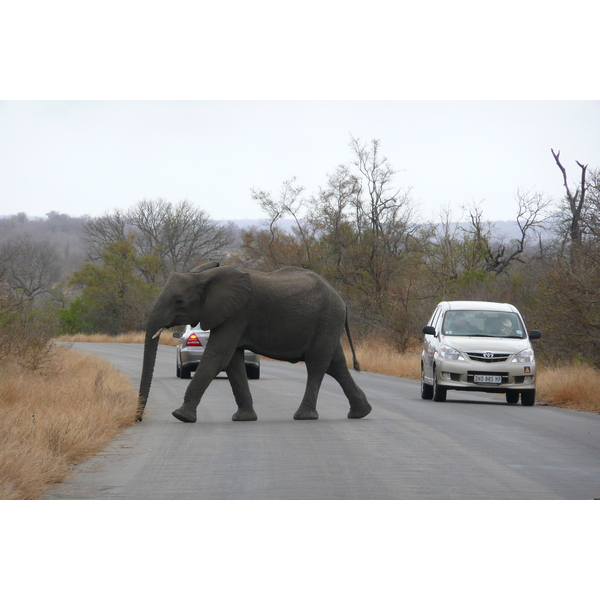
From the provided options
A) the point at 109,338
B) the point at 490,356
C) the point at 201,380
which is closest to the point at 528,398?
the point at 490,356

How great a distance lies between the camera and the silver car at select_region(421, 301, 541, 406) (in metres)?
17.9

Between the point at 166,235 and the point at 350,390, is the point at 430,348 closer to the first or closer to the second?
the point at 350,390

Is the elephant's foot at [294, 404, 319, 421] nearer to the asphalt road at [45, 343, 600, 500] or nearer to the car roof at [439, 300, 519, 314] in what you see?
the asphalt road at [45, 343, 600, 500]

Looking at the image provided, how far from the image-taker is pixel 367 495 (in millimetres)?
8094

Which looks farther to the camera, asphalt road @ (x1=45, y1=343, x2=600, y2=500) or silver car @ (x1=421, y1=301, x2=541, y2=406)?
silver car @ (x1=421, y1=301, x2=541, y2=406)

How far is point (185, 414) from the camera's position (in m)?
13.8

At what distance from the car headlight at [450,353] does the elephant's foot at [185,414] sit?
600 cm

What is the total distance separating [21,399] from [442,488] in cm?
837

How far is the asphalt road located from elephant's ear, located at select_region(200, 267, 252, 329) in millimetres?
1573

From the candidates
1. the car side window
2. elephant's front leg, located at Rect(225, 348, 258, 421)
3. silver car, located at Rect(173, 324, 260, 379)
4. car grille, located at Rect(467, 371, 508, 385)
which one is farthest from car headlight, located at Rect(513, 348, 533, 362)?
silver car, located at Rect(173, 324, 260, 379)

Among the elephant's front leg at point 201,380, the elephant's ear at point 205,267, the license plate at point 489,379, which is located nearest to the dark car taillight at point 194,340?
the license plate at point 489,379

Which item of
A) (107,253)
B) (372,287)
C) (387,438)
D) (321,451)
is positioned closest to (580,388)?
(387,438)

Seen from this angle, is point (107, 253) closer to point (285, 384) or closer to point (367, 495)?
point (285, 384)

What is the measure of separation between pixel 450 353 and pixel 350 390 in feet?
12.7
